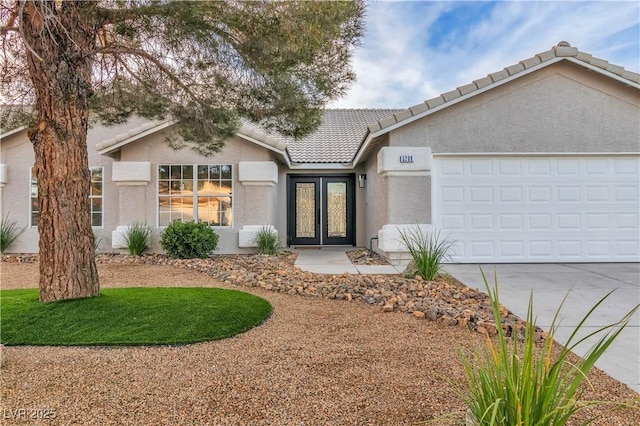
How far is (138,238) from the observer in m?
10.1

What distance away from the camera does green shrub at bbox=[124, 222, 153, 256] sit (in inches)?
398

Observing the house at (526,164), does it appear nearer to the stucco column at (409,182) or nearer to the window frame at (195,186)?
the stucco column at (409,182)

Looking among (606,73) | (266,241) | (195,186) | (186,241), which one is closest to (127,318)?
(186,241)

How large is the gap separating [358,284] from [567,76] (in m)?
7.42

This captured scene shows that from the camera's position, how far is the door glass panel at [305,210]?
13133mm

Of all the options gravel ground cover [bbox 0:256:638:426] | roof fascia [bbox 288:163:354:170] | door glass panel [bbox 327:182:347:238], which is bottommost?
gravel ground cover [bbox 0:256:638:426]

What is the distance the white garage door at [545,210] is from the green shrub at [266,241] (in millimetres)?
4542

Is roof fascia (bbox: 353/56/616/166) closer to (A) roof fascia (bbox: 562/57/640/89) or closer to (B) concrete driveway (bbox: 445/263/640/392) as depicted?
(A) roof fascia (bbox: 562/57/640/89)

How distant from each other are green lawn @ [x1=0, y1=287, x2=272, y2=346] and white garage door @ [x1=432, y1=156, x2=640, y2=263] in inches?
227

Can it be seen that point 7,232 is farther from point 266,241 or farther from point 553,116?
point 553,116

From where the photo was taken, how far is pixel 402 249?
8.79 meters

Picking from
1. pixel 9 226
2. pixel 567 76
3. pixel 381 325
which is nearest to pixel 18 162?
pixel 9 226

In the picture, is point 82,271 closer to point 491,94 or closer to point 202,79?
point 202,79

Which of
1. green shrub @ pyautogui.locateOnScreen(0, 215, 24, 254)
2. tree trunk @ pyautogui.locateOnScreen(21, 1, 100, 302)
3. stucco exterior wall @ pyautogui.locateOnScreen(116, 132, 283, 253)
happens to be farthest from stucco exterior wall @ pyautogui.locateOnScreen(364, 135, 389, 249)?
green shrub @ pyautogui.locateOnScreen(0, 215, 24, 254)
